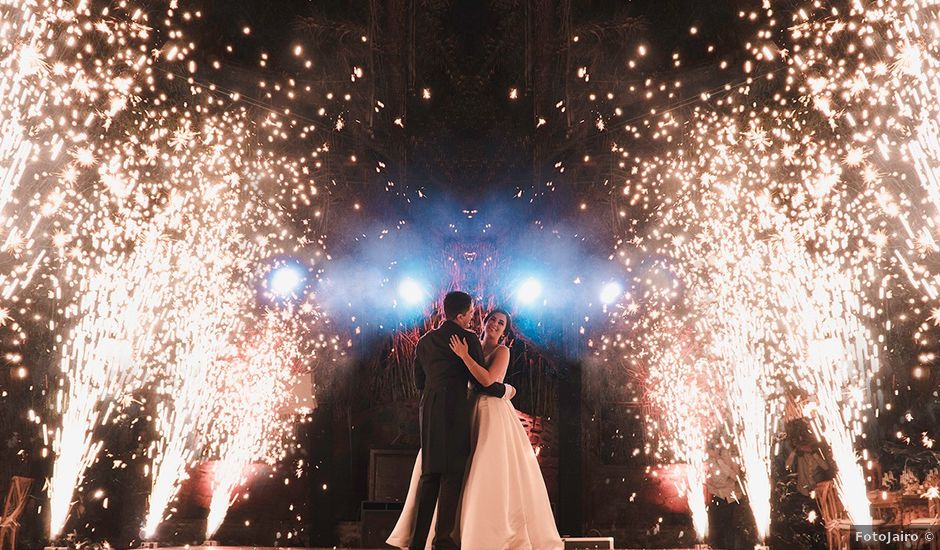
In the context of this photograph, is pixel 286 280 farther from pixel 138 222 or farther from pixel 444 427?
pixel 444 427

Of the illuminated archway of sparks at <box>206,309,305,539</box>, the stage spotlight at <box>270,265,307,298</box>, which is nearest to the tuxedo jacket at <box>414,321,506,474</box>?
the illuminated archway of sparks at <box>206,309,305,539</box>

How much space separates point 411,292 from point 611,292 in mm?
2986

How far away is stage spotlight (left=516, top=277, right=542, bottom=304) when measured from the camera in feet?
37.8

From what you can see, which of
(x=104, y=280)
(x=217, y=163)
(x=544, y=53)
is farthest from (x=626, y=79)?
(x=104, y=280)

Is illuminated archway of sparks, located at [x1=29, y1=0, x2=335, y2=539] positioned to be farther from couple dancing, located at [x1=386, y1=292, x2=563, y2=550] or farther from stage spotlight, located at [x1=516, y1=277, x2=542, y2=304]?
couple dancing, located at [x1=386, y1=292, x2=563, y2=550]

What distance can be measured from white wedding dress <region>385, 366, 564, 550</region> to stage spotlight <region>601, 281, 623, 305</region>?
229 inches

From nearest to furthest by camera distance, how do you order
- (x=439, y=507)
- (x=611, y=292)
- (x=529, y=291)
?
(x=439, y=507), (x=611, y=292), (x=529, y=291)

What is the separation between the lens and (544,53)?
36.0ft

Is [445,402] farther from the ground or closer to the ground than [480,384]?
closer to the ground

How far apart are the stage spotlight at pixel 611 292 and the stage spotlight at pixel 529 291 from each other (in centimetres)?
110

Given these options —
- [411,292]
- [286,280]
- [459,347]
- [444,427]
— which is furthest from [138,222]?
[444,427]

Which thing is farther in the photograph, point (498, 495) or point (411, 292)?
point (411, 292)

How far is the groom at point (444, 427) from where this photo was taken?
4574 millimetres

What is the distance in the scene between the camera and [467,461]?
Answer: 191 inches
